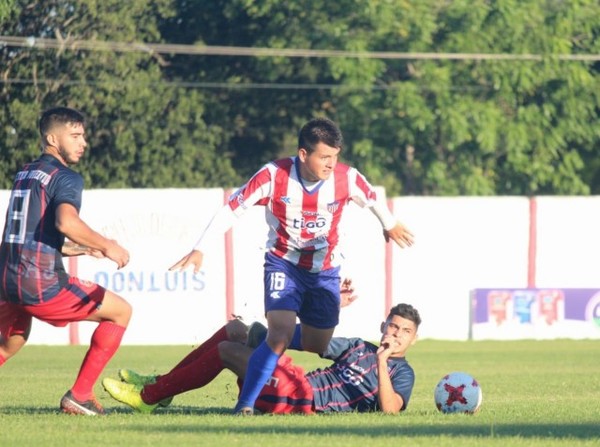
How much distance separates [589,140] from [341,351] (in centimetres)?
2524

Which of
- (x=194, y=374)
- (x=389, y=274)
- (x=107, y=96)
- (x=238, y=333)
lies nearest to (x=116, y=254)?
(x=194, y=374)

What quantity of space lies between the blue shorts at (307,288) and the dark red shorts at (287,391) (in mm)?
386

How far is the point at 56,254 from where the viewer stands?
8789 millimetres

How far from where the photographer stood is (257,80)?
113 ft

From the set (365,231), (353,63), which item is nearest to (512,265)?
(365,231)

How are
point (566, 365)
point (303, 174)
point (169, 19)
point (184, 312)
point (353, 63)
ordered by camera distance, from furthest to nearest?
1. point (169, 19)
2. point (353, 63)
3. point (184, 312)
4. point (566, 365)
5. point (303, 174)

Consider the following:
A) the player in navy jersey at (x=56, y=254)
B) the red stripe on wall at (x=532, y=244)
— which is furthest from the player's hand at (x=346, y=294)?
the red stripe on wall at (x=532, y=244)

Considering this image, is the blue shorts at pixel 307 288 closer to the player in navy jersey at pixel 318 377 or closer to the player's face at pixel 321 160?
the player in navy jersey at pixel 318 377

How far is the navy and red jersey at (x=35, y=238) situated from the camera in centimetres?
865

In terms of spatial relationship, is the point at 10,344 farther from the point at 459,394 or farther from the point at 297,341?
the point at 459,394

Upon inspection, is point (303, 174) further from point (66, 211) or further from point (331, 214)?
point (66, 211)


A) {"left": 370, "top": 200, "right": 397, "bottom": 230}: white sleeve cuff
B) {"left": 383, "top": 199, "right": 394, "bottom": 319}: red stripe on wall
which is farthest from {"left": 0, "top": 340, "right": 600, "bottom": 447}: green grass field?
{"left": 383, "top": 199, "right": 394, "bottom": 319}: red stripe on wall

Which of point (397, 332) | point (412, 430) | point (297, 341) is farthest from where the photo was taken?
point (297, 341)

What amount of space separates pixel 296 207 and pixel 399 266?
14666 mm
